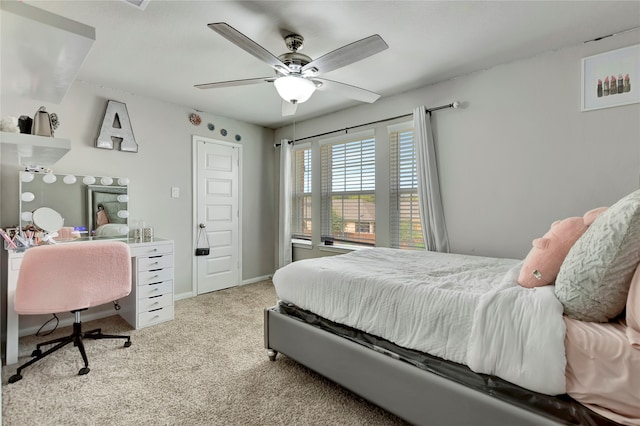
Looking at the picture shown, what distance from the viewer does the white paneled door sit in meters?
3.96

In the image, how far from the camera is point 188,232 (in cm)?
385

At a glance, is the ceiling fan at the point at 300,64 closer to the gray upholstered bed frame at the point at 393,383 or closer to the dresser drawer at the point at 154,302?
the gray upholstered bed frame at the point at 393,383

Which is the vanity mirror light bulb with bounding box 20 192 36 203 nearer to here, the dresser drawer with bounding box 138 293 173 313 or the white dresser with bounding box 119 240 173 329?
the white dresser with bounding box 119 240 173 329

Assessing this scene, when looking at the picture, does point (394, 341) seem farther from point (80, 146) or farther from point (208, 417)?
point (80, 146)

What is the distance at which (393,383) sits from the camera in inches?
59.9

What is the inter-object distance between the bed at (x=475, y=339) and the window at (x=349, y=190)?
1727 mm

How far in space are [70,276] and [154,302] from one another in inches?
41.2

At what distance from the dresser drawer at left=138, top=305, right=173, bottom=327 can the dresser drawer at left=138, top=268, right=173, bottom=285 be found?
0.29 metres

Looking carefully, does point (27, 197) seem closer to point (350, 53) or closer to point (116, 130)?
point (116, 130)

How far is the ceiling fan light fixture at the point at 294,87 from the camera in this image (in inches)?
83.3

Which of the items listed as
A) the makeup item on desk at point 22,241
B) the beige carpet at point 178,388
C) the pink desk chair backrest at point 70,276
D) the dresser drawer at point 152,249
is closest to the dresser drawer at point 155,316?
the beige carpet at point 178,388

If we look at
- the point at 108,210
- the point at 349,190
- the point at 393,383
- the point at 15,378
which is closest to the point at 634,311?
the point at 393,383

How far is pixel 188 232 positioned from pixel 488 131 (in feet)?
11.8

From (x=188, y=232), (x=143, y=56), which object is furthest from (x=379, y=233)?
(x=143, y=56)
